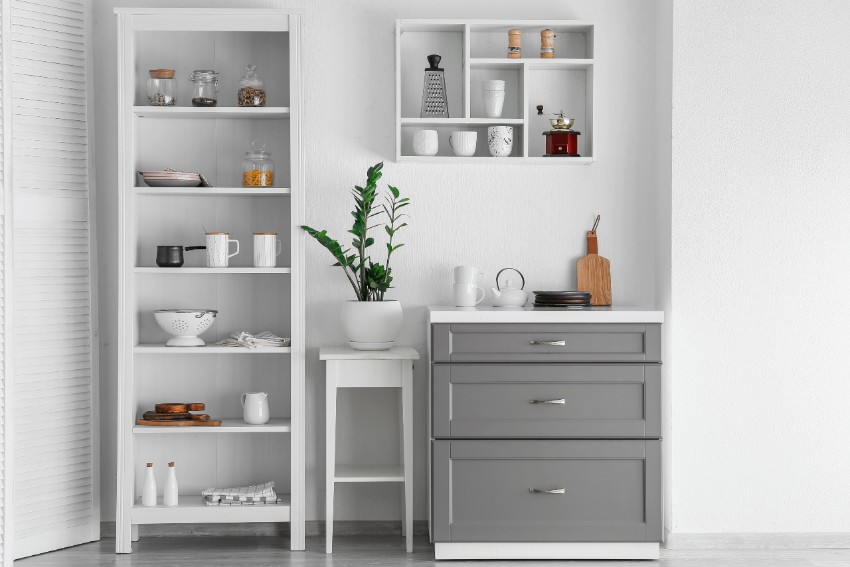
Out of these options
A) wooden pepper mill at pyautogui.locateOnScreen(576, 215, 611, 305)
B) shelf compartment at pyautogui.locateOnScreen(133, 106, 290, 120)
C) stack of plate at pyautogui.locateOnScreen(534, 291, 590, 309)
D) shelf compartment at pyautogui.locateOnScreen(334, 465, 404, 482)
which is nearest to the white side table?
shelf compartment at pyautogui.locateOnScreen(334, 465, 404, 482)

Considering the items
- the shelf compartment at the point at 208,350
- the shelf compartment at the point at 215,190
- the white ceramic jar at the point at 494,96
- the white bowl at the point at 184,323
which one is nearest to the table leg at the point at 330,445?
the shelf compartment at the point at 208,350

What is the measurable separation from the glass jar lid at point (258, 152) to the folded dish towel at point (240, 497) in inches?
51.7

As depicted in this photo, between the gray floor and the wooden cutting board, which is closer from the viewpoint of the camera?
the gray floor

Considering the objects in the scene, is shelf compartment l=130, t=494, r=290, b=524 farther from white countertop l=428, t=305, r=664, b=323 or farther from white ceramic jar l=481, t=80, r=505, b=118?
white ceramic jar l=481, t=80, r=505, b=118

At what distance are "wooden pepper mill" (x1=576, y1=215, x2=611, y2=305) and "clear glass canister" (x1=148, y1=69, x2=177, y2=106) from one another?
178 cm

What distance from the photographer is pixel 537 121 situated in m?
3.67

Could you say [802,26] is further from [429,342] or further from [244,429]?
[244,429]

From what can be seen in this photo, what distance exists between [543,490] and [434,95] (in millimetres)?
1594

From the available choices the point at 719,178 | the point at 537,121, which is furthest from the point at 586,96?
the point at 719,178

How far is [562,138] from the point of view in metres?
3.53

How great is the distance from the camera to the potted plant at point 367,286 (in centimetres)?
338

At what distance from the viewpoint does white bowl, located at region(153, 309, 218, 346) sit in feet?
11.1

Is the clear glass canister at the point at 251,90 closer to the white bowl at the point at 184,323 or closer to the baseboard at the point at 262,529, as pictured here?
the white bowl at the point at 184,323

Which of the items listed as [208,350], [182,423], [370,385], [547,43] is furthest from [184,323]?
[547,43]
